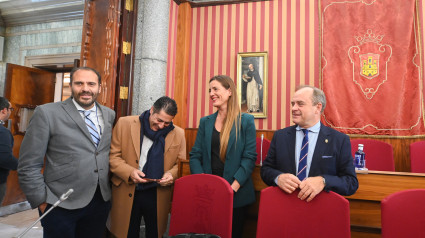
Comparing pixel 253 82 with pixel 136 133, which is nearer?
pixel 136 133

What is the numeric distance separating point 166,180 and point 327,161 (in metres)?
0.99

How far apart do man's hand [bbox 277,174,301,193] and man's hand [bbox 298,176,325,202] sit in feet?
0.10

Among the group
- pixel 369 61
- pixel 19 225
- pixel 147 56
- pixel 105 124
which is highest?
pixel 369 61

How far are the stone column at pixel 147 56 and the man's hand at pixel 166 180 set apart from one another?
1.51 metres

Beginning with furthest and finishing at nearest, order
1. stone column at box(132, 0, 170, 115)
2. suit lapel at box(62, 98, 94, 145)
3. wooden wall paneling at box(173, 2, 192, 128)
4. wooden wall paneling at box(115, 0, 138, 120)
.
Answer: wooden wall paneling at box(173, 2, 192, 128), stone column at box(132, 0, 170, 115), wooden wall paneling at box(115, 0, 138, 120), suit lapel at box(62, 98, 94, 145)

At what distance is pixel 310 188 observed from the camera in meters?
1.35

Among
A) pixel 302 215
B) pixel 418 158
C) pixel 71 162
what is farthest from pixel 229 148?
pixel 418 158

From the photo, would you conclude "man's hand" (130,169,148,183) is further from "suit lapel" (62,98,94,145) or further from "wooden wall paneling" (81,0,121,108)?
"wooden wall paneling" (81,0,121,108)

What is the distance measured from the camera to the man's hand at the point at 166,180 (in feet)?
6.20

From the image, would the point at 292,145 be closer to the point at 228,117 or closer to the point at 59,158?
the point at 228,117

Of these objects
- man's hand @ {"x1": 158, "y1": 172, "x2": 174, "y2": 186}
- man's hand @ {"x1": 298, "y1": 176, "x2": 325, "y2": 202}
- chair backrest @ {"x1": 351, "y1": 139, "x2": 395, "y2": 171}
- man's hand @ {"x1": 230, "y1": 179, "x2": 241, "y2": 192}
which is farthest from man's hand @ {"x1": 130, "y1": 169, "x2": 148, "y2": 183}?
chair backrest @ {"x1": 351, "y1": 139, "x2": 395, "y2": 171}

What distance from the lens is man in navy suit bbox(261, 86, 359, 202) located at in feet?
4.75

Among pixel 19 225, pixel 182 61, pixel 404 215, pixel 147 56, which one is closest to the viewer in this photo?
pixel 404 215

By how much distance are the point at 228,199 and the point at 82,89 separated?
3.48ft
